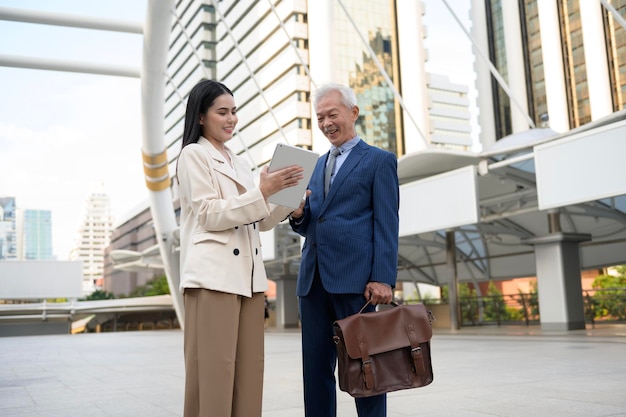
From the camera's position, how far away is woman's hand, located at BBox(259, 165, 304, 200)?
9.57 feet

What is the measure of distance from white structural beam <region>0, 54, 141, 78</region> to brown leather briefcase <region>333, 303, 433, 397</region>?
77.2 ft

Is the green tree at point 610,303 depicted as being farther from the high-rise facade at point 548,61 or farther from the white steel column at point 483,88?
the white steel column at point 483,88

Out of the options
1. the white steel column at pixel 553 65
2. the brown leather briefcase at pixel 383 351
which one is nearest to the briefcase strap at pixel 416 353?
the brown leather briefcase at pixel 383 351

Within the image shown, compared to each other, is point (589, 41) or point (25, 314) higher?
point (589, 41)

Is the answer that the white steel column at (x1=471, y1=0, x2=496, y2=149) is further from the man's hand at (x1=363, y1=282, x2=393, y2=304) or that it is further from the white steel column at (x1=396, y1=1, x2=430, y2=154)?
the man's hand at (x1=363, y1=282, x2=393, y2=304)

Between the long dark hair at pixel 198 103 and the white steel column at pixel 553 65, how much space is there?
146 feet

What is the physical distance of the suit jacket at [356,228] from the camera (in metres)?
3.45

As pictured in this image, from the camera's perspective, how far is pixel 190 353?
113 inches

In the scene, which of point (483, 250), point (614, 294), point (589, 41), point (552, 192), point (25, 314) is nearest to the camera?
point (552, 192)

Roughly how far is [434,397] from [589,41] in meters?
43.0

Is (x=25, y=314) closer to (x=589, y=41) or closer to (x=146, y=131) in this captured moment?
(x=146, y=131)

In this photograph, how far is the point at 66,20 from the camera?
2219 cm

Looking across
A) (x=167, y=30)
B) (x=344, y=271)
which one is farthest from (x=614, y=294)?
(x=344, y=271)

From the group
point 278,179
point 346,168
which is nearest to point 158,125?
point 346,168
